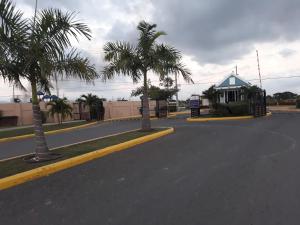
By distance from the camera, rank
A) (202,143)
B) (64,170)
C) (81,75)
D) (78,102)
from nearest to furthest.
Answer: (64,170)
(81,75)
(202,143)
(78,102)

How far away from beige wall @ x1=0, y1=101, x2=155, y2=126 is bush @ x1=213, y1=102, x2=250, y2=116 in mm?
9947

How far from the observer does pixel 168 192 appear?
19.0ft

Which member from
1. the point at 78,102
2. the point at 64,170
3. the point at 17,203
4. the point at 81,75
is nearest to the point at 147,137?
the point at 81,75

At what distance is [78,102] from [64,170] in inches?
1048

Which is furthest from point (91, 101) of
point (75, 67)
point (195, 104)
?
point (75, 67)

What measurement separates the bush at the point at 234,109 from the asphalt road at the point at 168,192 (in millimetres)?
16530

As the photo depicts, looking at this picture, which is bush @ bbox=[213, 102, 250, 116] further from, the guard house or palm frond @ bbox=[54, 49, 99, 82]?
palm frond @ bbox=[54, 49, 99, 82]

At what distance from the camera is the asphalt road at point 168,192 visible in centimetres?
469

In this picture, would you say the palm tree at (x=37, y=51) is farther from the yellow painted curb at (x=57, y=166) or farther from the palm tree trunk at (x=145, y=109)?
the palm tree trunk at (x=145, y=109)

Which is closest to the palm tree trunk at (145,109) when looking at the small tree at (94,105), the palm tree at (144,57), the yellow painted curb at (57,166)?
the palm tree at (144,57)

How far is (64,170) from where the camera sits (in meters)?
8.01

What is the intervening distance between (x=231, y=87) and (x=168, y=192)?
32069mm

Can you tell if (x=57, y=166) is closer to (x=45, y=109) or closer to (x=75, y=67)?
(x=75, y=67)

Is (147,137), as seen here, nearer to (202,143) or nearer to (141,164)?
(202,143)
